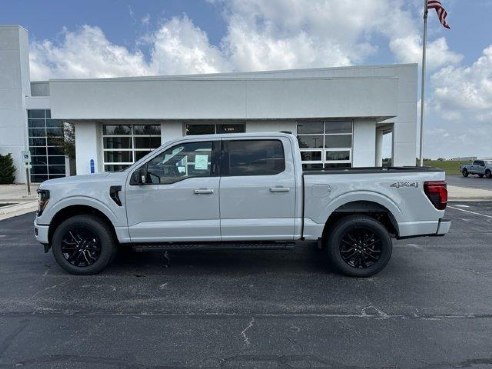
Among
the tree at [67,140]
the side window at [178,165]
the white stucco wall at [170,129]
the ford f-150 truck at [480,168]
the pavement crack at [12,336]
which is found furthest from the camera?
the ford f-150 truck at [480,168]

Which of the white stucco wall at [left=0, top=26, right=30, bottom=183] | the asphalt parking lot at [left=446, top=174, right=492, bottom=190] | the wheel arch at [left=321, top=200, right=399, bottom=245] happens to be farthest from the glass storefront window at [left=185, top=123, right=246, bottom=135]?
the white stucco wall at [left=0, top=26, right=30, bottom=183]

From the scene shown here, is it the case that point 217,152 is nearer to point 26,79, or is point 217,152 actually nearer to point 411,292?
point 411,292

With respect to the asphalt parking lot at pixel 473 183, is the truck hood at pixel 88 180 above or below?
above

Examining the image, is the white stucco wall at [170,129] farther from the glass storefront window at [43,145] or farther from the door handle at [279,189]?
the glass storefront window at [43,145]

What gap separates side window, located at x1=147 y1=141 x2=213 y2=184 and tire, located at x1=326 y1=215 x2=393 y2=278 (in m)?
2.10

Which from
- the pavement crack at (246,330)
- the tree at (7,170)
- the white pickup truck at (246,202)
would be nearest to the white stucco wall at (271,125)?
the white pickup truck at (246,202)

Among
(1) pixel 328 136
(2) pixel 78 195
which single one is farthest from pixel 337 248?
(1) pixel 328 136

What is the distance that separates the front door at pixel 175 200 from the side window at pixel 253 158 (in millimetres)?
257

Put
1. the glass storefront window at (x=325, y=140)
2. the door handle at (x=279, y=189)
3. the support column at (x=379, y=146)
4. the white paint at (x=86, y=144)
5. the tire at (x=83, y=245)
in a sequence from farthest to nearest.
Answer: the support column at (x=379, y=146), the glass storefront window at (x=325, y=140), the white paint at (x=86, y=144), the tire at (x=83, y=245), the door handle at (x=279, y=189)

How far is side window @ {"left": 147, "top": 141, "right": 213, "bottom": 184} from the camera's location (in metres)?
5.14

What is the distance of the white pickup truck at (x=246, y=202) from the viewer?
5.09 meters

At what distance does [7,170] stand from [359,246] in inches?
1068

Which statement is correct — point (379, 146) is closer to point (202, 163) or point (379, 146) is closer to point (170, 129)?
point (170, 129)

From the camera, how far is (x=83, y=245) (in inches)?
211
